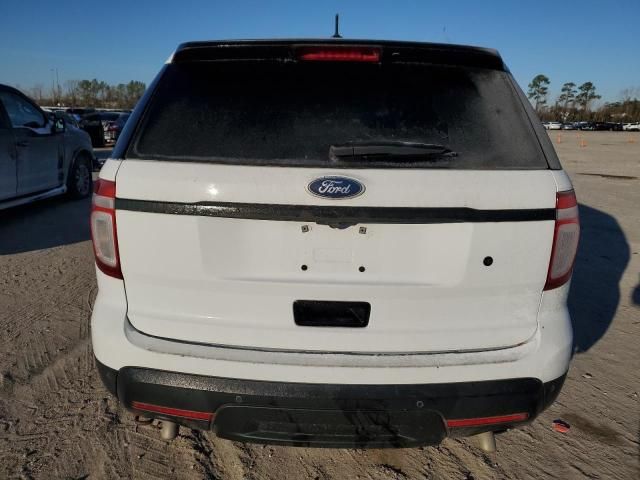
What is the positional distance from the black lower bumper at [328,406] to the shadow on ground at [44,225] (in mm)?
4887

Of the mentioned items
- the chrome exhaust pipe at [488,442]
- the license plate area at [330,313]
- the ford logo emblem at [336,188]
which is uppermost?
the ford logo emblem at [336,188]

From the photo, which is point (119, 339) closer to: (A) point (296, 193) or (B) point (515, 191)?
(A) point (296, 193)

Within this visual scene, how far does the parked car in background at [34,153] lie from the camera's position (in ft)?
21.8

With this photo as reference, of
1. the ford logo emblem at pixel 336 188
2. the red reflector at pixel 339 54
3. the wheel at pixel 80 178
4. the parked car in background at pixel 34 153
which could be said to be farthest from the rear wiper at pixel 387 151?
the wheel at pixel 80 178

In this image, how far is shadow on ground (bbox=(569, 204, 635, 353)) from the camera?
4082mm

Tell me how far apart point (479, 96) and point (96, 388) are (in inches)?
105

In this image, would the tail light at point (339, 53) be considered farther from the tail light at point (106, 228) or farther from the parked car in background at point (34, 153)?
the parked car in background at point (34, 153)

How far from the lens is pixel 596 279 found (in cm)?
524

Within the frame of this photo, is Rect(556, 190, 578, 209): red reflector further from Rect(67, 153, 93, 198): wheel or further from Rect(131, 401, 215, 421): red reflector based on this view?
Rect(67, 153, 93, 198): wheel

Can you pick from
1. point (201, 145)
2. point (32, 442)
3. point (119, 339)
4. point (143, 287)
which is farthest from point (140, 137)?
point (32, 442)

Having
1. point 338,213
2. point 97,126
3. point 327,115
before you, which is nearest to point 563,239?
point 338,213

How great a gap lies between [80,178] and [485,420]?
8663 mm

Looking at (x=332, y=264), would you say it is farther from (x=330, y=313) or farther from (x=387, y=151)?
(x=387, y=151)

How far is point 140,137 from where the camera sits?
1.97 m
